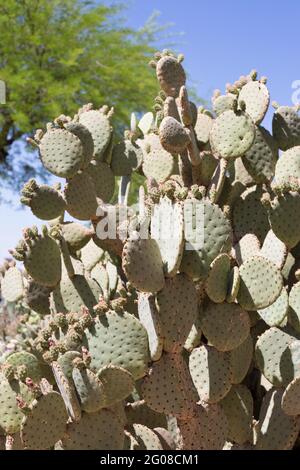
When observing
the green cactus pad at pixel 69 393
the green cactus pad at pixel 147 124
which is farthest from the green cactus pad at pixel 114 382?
the green cactus pad at pixel 147 124

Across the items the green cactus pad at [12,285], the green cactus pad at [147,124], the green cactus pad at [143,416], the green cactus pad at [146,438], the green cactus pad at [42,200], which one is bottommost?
the green cactus pad at [12,285]

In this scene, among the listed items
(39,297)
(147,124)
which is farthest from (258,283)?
(147,124)

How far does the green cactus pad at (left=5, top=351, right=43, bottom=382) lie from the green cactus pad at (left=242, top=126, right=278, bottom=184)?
1.36 meters

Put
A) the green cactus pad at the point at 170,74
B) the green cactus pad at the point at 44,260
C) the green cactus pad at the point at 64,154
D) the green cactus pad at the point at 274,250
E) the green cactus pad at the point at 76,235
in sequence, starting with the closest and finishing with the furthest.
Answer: the green cactus pad at the point at 274,250 < the green cactus pad at the point at 44,260 < the green cactus pad at the point at 64,154 < the green cactus pad at the point at 170,74 < the green cactus pad at the point at 76,235

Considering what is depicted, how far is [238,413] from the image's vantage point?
3.28 m

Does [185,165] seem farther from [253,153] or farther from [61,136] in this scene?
[61,136]

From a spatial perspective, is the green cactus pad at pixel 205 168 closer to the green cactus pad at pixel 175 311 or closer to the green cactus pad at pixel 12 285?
the green cactus pad at pixel 175 311

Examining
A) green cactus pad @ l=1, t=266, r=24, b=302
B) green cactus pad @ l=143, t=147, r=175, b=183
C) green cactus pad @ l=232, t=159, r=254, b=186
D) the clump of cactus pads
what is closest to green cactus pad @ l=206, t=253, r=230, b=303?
the clump of cactus pads

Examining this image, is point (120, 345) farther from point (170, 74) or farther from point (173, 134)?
point (170, 74)

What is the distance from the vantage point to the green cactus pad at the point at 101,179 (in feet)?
12.7

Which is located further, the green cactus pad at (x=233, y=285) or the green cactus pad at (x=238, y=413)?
the green cactus pad at (x=238, y=413)

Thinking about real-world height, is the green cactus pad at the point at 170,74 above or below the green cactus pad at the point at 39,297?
above

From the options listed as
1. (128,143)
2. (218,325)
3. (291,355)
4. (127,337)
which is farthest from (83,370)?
(128,143)

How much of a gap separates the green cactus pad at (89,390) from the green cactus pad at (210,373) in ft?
1.96
